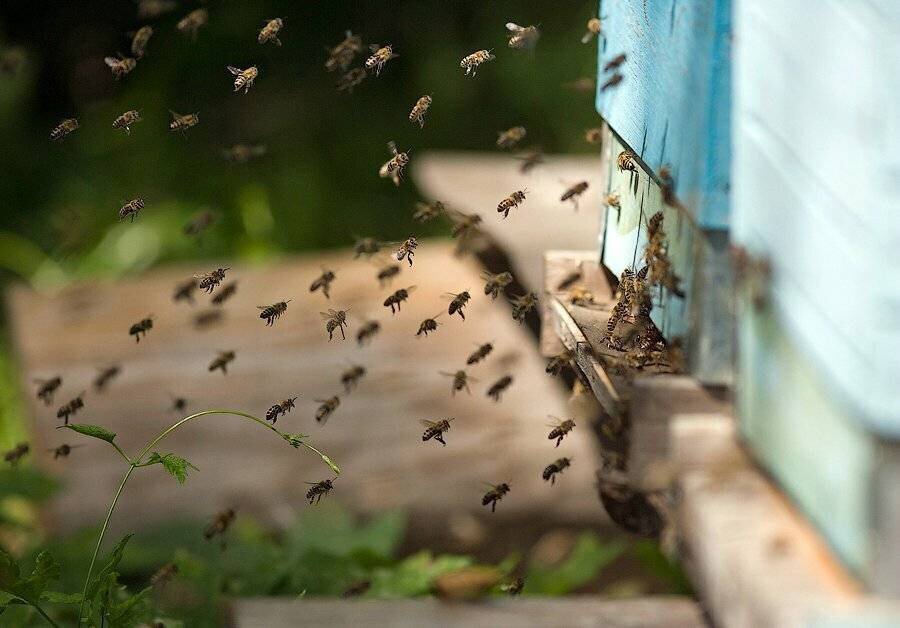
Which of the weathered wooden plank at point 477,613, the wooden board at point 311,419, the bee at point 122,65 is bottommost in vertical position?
the wooden board at point 311,419

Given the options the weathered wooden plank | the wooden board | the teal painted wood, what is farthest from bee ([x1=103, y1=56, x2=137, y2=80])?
the wooden board

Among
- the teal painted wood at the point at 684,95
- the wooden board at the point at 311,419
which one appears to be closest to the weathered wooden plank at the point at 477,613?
the teal painted wood at the point at 684,95

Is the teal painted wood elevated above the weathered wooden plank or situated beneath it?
elevated above

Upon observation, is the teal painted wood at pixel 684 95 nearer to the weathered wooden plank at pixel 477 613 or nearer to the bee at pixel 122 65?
the weathered wooden plank at pixel 477 613

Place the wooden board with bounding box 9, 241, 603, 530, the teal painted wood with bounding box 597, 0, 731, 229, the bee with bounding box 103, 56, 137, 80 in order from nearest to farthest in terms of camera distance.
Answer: the teal painted wood with bounding box 597, 0, 731, 229, the bee with bounding box 103, 56, 137, 80, the wooden board with bounding box 9, 241, 603, 530

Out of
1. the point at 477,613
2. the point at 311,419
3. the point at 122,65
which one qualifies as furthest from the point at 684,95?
the point at 311,419

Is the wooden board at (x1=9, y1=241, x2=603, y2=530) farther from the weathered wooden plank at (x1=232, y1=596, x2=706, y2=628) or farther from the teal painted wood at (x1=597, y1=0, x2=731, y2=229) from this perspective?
the weathered wooden plank at (x1=232, y1=596, x2=706, y2=628)

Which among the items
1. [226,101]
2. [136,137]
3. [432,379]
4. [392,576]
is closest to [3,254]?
[136,137]
